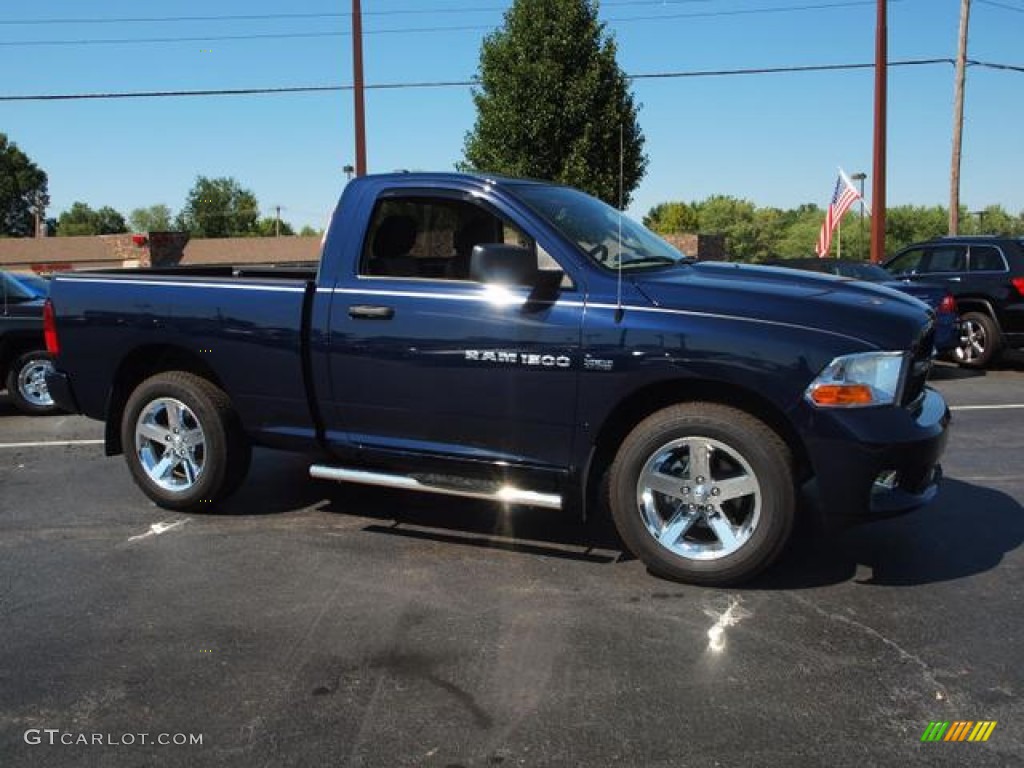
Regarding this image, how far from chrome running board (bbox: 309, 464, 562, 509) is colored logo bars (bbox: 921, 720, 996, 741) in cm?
190

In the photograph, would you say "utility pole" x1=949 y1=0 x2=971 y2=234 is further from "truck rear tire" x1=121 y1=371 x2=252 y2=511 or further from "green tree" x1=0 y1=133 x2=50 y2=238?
"green tree" x1=0 y1=133 x2=50 y2=238

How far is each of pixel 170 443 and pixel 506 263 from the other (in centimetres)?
255

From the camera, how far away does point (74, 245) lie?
2398 inches

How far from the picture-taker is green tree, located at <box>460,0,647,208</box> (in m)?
19.8

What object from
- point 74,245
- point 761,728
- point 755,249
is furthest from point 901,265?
point 755,249

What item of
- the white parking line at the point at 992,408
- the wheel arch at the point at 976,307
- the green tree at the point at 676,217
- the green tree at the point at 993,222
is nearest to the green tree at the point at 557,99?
the wheel arch at the point at 976,307

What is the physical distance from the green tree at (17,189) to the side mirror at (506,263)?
10256cm

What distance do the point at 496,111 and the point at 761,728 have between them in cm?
1865

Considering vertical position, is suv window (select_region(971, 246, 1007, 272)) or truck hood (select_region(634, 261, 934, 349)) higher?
suv window (select_region(971, 246, 1007, 272))

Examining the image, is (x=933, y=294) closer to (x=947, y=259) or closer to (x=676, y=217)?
(x=947, y=259)

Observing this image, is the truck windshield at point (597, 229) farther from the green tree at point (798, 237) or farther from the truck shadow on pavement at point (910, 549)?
the green tree at point (798, 237)

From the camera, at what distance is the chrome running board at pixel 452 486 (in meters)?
4.44

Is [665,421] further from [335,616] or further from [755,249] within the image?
[755,249]

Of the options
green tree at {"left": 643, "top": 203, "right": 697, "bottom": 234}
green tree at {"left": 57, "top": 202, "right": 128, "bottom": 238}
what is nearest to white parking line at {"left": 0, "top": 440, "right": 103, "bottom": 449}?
green tree at {"left": 643, "top": 203, "right": 697, "bottom": 234}
